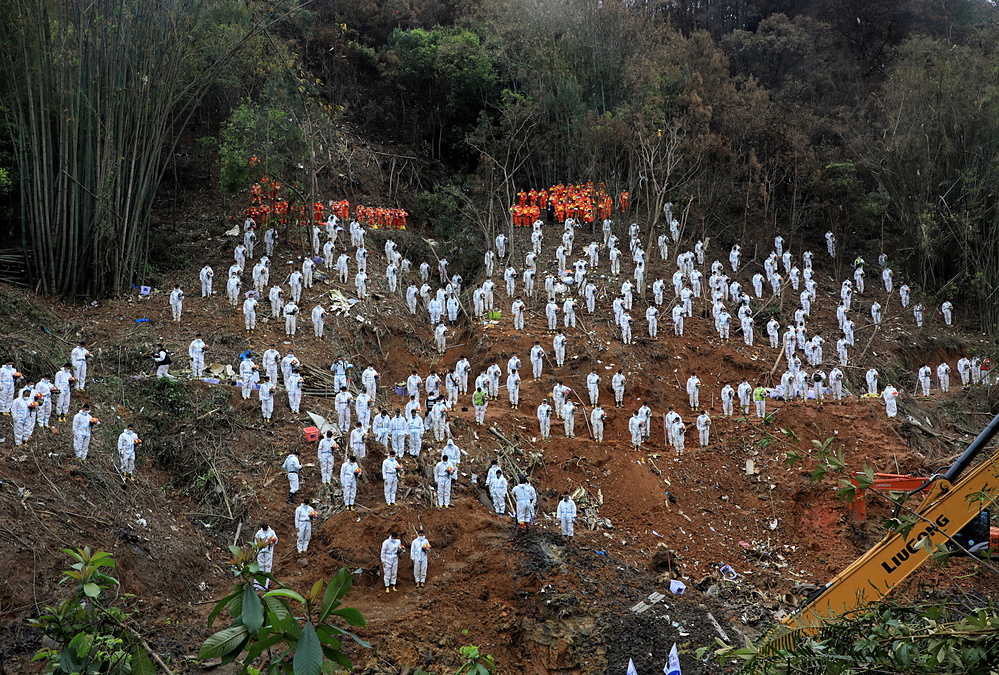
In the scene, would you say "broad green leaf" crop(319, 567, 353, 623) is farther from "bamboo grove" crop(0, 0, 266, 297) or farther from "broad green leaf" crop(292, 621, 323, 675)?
"bamboo grove" crop(0, 0, 266, 297)

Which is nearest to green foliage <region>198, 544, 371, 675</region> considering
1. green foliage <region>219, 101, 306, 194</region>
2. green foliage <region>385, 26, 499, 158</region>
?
green foliage <region>219, 101, 306, 194</region>

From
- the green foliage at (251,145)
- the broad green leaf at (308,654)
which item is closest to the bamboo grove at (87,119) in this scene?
the green foliage at (251,145)

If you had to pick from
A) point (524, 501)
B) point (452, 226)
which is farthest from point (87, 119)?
point (524, 501)

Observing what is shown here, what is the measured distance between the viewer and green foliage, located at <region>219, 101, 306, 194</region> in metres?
21.2

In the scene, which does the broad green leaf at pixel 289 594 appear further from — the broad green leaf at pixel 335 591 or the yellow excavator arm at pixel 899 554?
the yellow excavator arm at pixel 899 554

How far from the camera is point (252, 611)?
3.22 m

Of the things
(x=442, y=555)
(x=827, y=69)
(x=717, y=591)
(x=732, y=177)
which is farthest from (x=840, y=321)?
(x=827, y=69)

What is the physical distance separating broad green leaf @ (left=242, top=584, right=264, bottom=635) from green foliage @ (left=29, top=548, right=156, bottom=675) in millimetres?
477

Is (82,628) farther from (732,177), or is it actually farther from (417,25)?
(417,25)

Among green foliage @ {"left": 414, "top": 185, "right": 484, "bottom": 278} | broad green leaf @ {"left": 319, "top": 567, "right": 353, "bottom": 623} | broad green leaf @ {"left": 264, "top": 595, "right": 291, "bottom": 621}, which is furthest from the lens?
green foliage @ {"left": 414, "top": 185, "right": 484, "bottom": 278}

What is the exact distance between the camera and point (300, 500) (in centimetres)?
1346

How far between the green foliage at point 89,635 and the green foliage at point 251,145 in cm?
1848

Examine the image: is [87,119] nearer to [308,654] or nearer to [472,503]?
[472,503]

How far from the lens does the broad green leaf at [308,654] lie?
3023mm
